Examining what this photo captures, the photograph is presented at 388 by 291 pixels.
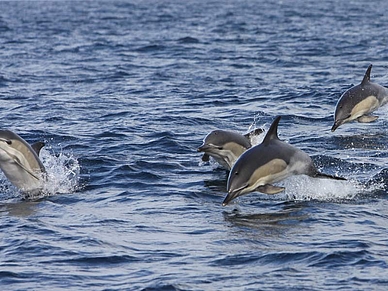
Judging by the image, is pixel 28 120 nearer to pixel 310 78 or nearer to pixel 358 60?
pixel 310 78

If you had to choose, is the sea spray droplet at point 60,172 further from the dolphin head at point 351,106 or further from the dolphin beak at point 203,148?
the dolphin head at point 351,106

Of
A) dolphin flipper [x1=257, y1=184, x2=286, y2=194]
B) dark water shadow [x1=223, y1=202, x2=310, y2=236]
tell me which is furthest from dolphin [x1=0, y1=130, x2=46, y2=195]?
dolphin flipper [x1=257, y1=184, x2=286, y2=194]

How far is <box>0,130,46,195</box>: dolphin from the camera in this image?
11.4 m

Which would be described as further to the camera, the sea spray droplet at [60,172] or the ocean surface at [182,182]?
the sea spray droplet at [60,172]

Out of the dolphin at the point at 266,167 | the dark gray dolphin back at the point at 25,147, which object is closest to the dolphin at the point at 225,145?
the dolphin at the point at 266,167

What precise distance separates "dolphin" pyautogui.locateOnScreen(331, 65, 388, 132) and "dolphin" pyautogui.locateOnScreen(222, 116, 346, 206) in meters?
3.63

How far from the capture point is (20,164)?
1145cm

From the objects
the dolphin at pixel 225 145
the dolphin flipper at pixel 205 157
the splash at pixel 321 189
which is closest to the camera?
the splash at pixel 321 189

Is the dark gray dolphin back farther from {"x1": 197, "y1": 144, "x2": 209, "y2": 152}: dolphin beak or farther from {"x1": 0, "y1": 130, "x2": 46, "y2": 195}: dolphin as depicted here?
{"x1": 197, "y1": 144, "x2": 209, "y2": 152}: dolphin beak

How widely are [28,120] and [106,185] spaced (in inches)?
222

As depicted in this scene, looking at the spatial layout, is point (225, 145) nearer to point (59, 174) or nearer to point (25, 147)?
point (59, 174)

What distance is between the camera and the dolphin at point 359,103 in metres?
14.5

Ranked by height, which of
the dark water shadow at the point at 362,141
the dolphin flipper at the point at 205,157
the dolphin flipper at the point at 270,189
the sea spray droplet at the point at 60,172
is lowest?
the dark water shadow at the point at 362,141

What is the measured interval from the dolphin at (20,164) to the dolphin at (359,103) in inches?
192
